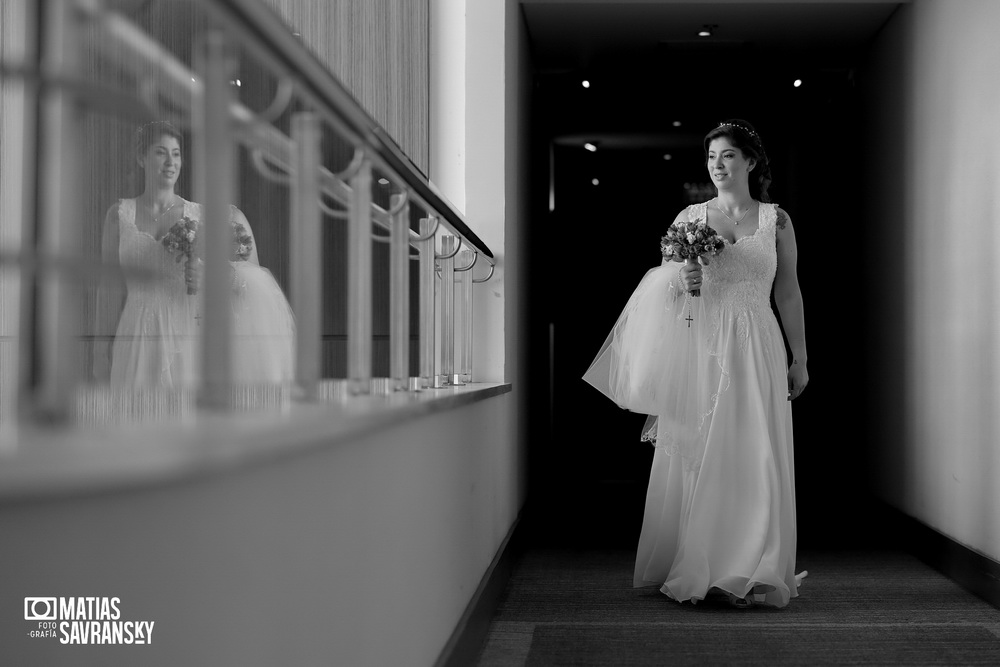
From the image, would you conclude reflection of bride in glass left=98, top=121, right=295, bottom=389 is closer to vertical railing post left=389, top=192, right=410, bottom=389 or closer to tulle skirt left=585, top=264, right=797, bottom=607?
vertical railing post left=389, top=192, right=410, bottom=389

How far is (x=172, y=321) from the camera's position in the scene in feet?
9.89

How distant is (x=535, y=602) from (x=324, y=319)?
1521 millimetres

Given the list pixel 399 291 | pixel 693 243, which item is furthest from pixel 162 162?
pixel 693 243

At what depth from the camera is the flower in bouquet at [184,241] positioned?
287 cm

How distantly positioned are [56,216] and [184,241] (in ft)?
6.80

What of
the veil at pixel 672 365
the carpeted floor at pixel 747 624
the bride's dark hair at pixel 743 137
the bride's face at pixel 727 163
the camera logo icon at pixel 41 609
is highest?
the bride's dark hair at pixel 743 137

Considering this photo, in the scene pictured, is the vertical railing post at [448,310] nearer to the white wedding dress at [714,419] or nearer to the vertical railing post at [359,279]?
the white wedding dress at [714,419]

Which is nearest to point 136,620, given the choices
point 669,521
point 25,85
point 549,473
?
point 25,85

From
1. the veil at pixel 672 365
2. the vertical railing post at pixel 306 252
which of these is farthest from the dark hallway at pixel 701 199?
the vertical railing post at pixel 306 252

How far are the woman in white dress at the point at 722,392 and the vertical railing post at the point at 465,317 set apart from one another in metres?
0.56

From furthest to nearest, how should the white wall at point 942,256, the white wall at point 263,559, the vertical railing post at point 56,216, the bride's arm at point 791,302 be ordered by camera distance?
the bride's arm at point 791,302, the white wall at point 942,256, the white wall at point 263,559, the vertical railing post at point 56,216

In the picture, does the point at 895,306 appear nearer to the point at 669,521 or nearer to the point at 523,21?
the point at 669,521

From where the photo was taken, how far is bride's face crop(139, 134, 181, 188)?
3.02m

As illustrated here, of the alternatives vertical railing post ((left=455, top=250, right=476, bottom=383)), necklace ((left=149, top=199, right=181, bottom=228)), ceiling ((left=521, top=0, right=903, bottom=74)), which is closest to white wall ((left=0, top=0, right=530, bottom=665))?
vertical railing post ((left=455, top=250, right=476, bottom=383))
